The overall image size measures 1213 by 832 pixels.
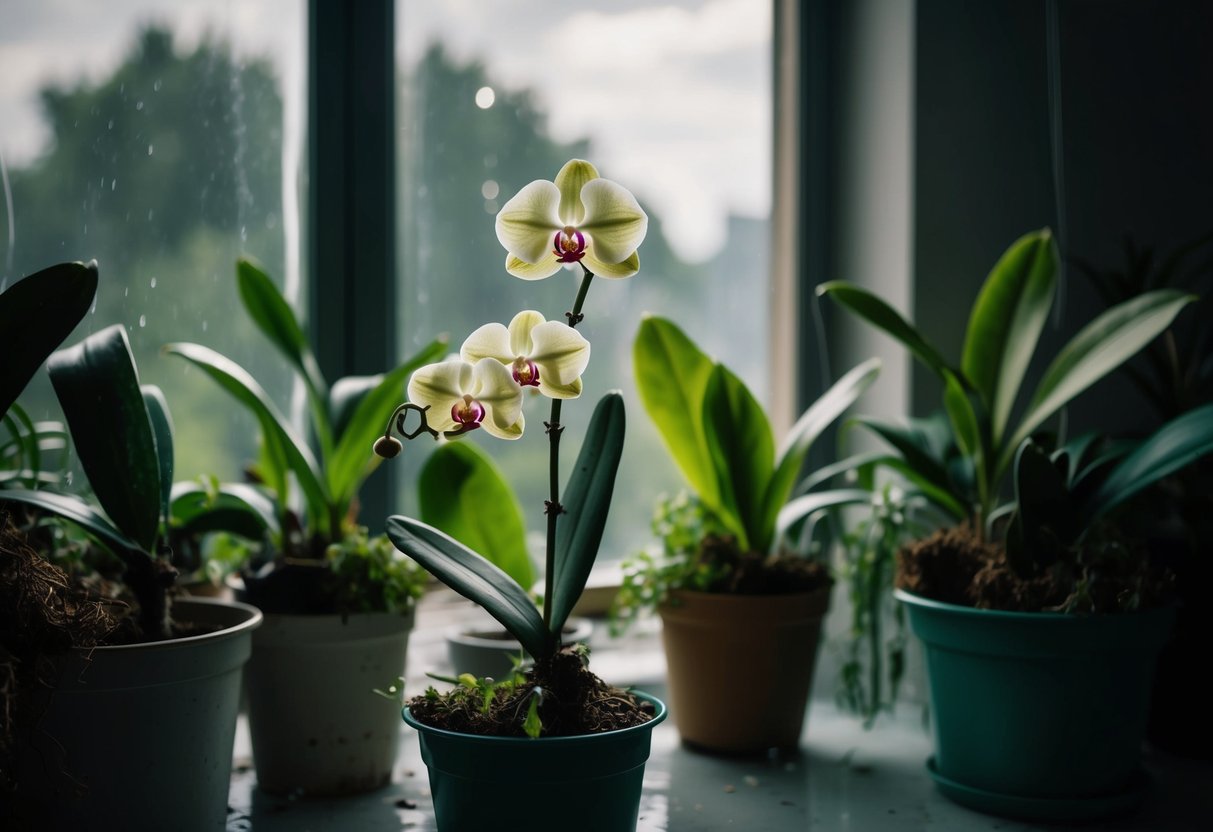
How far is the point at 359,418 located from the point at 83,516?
408 mm

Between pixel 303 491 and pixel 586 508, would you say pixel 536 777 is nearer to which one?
pixel 586 508

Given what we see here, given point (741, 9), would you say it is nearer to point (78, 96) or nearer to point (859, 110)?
point (859, 110)

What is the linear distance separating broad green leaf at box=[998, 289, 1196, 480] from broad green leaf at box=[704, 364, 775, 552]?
0.33 meters

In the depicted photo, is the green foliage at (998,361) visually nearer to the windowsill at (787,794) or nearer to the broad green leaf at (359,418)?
the windowsill at (787,794)

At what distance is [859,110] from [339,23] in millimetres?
956

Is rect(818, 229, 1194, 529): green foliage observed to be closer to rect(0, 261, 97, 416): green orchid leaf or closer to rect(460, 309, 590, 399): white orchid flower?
rect(460, 309, 590, 399): white orchid flower

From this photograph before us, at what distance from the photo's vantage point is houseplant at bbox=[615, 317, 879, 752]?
144 cm

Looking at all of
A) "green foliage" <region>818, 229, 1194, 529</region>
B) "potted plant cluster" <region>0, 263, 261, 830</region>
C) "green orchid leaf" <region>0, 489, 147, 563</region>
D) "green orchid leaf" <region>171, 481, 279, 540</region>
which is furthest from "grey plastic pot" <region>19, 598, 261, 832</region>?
"green foliage" <region>818, 229, 1194, 529</region>

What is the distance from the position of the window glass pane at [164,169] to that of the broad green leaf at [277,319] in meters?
0.20

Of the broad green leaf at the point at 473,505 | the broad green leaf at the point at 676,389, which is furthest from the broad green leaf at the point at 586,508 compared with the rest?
the broad green leaf at the point at 676,389

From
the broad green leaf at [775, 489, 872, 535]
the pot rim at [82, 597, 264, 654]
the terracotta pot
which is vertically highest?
the broad green leaf at [775, 489, 872, 535]

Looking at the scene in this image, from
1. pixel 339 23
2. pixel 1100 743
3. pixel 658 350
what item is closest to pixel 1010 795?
pixel 1100 743

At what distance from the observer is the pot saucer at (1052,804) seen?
1.24 m

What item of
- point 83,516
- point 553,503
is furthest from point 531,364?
point 83,516
